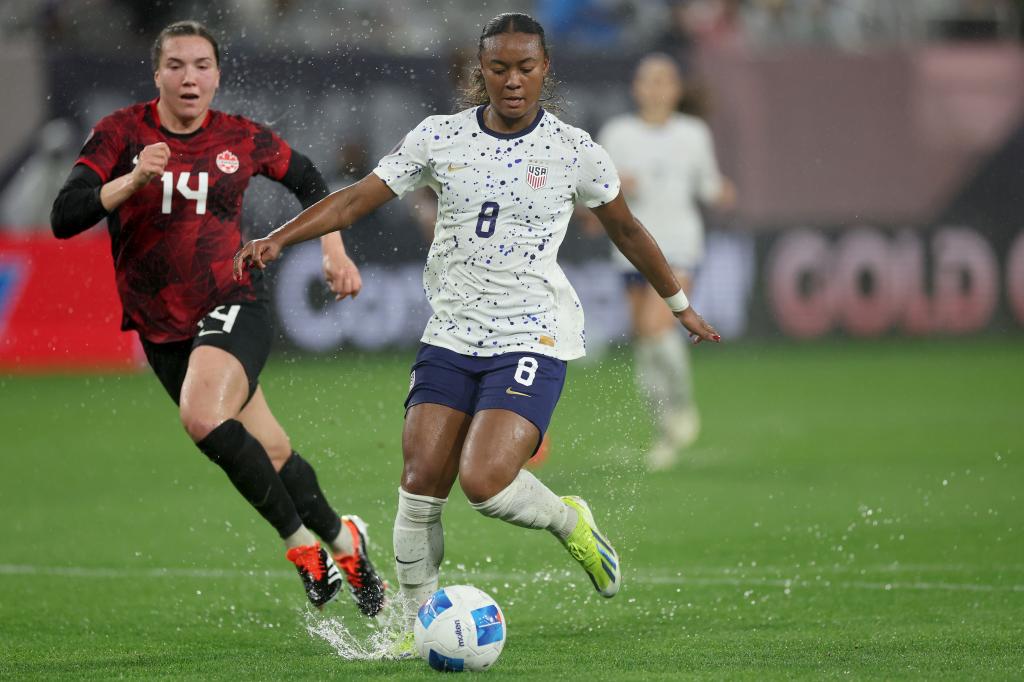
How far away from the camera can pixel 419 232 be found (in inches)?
638

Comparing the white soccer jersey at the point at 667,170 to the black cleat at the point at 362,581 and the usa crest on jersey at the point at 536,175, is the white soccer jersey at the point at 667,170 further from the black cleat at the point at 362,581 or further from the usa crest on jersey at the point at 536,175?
the usa crest on jersey at the point at 536,175

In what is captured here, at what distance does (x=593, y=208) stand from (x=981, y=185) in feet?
44.6

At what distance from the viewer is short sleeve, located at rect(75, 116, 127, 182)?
603cm

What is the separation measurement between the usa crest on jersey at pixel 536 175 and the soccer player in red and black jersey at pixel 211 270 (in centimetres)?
98

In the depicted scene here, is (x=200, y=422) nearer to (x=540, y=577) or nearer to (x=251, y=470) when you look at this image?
(x=251, y=470)

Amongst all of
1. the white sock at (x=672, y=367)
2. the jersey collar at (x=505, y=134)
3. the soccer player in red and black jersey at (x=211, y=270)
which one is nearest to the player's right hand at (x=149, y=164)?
the soccer player in red and black jersey at (x=211, y=270)

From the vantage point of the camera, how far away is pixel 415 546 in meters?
5.58

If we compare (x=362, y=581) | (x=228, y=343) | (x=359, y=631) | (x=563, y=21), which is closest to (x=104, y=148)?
(x=228, y=343)

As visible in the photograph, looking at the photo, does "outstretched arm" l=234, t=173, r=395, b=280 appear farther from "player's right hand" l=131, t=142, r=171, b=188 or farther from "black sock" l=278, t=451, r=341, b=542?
"black sock" l=278, t=451, r=341, b=542

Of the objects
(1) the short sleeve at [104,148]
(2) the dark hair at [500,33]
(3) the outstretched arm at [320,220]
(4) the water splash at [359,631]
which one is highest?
(2) the dark hair at [500,33]

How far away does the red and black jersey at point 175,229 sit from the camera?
6.19 meters

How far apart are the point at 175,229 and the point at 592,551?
2.09 metres

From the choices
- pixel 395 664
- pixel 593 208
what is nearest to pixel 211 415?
pixel 395 664

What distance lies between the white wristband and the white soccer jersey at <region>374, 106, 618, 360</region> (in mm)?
532
